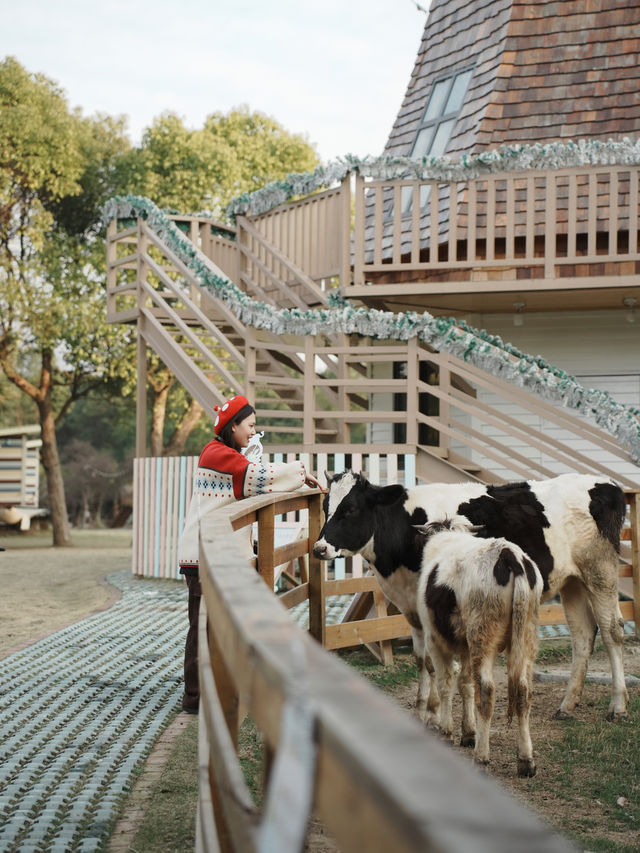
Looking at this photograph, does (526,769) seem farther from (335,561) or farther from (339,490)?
(335,561)

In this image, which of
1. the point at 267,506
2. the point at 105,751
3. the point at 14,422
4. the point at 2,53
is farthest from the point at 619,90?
the point at 14,422

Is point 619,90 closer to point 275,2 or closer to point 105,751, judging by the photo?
point 105,751

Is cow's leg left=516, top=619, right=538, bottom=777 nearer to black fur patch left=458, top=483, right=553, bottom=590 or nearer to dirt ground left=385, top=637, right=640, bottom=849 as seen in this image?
dirt ground left=385, top=637, right=640, bottom=849

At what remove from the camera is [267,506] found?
5.64 m

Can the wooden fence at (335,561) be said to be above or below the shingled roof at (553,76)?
below

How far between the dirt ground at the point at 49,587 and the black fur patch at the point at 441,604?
5045 millimetres

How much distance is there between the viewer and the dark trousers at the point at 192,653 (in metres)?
6.36

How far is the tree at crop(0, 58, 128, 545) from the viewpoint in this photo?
25734mm

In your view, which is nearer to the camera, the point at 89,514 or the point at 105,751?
the point at 105,751

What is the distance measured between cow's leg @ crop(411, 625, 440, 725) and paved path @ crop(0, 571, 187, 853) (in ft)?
5.41

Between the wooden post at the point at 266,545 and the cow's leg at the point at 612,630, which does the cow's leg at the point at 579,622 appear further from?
the wooden post at the point at 266,545

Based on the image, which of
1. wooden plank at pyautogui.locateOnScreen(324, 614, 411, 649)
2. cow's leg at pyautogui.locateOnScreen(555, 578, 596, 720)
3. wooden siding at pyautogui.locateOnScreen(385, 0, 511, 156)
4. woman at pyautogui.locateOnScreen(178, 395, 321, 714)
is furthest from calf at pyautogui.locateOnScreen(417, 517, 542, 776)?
wooden siding at pyautogui.locateOnScreen(385, 0, 511, 156)

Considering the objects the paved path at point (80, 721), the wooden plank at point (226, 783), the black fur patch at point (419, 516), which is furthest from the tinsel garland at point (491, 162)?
the wooden plank at point (226, 783)

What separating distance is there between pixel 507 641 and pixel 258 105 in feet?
94.1
